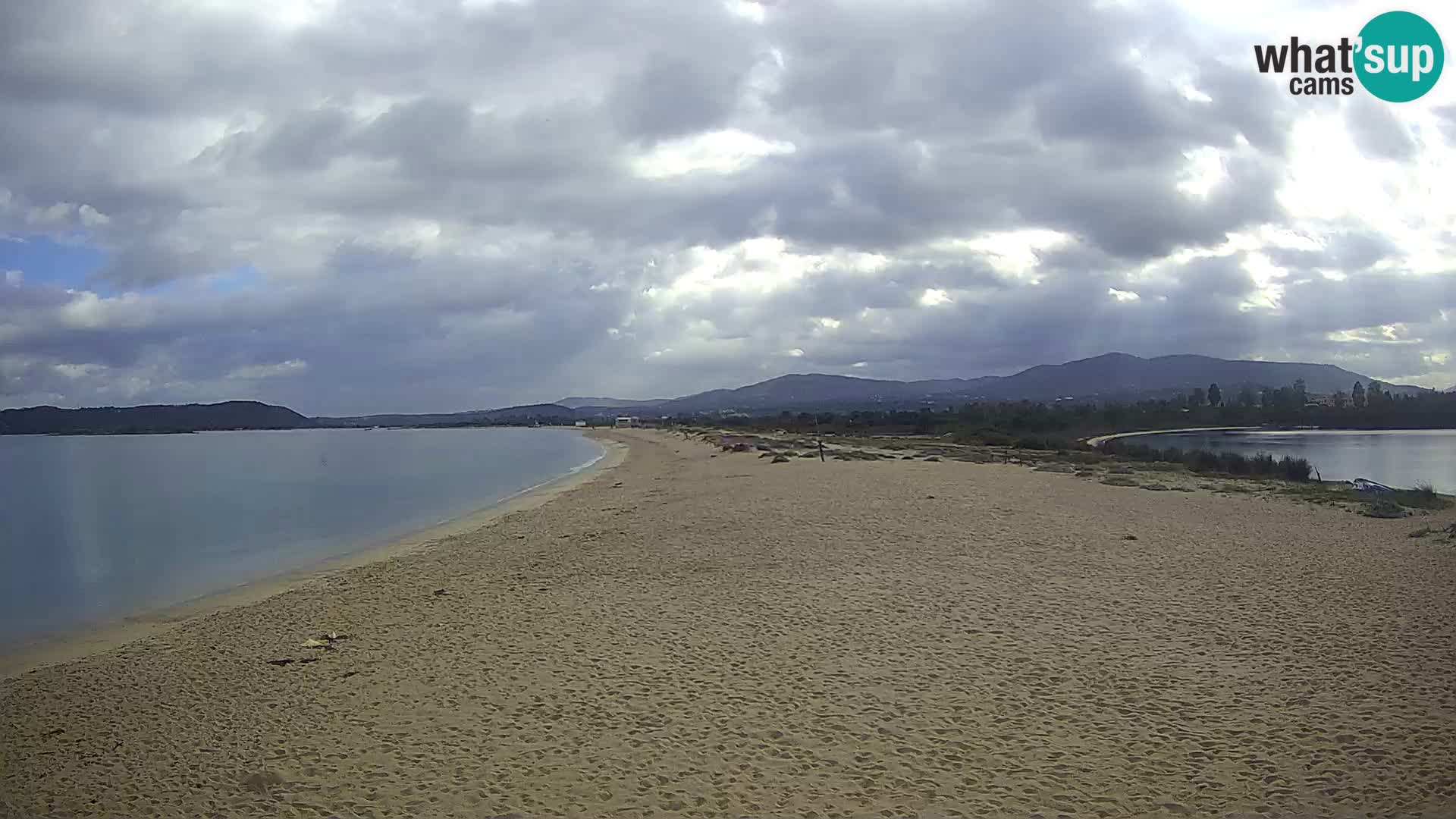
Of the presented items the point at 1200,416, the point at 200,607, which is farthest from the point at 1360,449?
the point at 200,607

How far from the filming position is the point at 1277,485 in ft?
82.5

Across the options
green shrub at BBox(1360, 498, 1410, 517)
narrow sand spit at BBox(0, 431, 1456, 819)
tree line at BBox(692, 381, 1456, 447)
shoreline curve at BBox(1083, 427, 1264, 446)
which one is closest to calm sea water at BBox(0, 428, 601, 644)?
narrow sand spit at BBox(0, 431, 1456, 819)

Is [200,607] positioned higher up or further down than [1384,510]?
further down

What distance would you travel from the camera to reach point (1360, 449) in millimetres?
54219

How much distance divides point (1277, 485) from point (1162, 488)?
15.7 ft

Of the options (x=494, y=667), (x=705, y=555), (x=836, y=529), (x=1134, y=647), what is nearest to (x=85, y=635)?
(x=494, y=667)

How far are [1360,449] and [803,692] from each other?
6094 cm

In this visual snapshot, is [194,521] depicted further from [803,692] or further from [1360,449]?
[1360,449]

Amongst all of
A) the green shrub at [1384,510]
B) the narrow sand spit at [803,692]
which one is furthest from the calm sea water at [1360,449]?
the narrow sand spit at [803,692]

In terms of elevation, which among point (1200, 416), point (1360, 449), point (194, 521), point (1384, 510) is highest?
point (1200, 416)

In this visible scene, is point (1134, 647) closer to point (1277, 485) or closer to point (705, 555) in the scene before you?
point (705, 555)

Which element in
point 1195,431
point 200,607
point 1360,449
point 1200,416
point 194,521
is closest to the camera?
point 200,607

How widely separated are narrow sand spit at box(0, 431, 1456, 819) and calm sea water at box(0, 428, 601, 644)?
4570 millimetres

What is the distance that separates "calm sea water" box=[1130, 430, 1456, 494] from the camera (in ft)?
118
